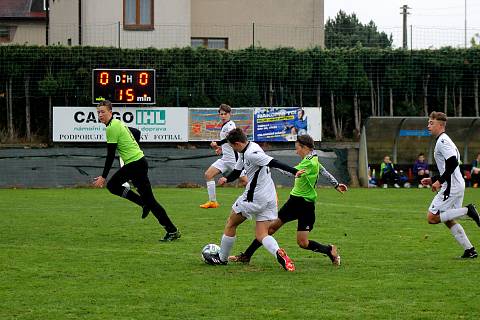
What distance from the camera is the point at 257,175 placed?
11.3m

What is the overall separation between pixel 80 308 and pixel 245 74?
90.3ft

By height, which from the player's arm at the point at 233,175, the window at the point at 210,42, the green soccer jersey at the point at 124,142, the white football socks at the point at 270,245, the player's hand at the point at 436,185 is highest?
the window at the point at 210,42

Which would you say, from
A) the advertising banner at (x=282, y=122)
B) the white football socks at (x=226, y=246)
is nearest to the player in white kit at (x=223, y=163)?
the white football socks at (x=226, y=246)

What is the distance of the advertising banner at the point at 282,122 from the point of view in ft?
111

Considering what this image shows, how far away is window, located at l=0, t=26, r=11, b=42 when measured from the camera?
5291 cm

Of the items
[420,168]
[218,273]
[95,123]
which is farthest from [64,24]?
[218,273]

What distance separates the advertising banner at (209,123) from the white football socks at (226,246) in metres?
22.2

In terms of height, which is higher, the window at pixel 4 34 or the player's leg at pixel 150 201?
the window at pixel 4 34

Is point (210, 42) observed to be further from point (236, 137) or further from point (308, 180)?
point (236, 137)

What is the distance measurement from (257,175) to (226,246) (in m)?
0.97

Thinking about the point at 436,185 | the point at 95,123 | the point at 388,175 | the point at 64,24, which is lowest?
the point at 388,175

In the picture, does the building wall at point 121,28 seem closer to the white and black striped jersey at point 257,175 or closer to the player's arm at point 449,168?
the player's arm at point 449,168

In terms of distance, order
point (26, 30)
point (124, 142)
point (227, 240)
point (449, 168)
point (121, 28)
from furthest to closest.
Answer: point (26, 30)
point (121, 28)
point (124, 142)
point (449, 168)
point (227, 240)

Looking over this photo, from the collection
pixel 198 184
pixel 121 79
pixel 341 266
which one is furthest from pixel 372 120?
pixel 341 266
